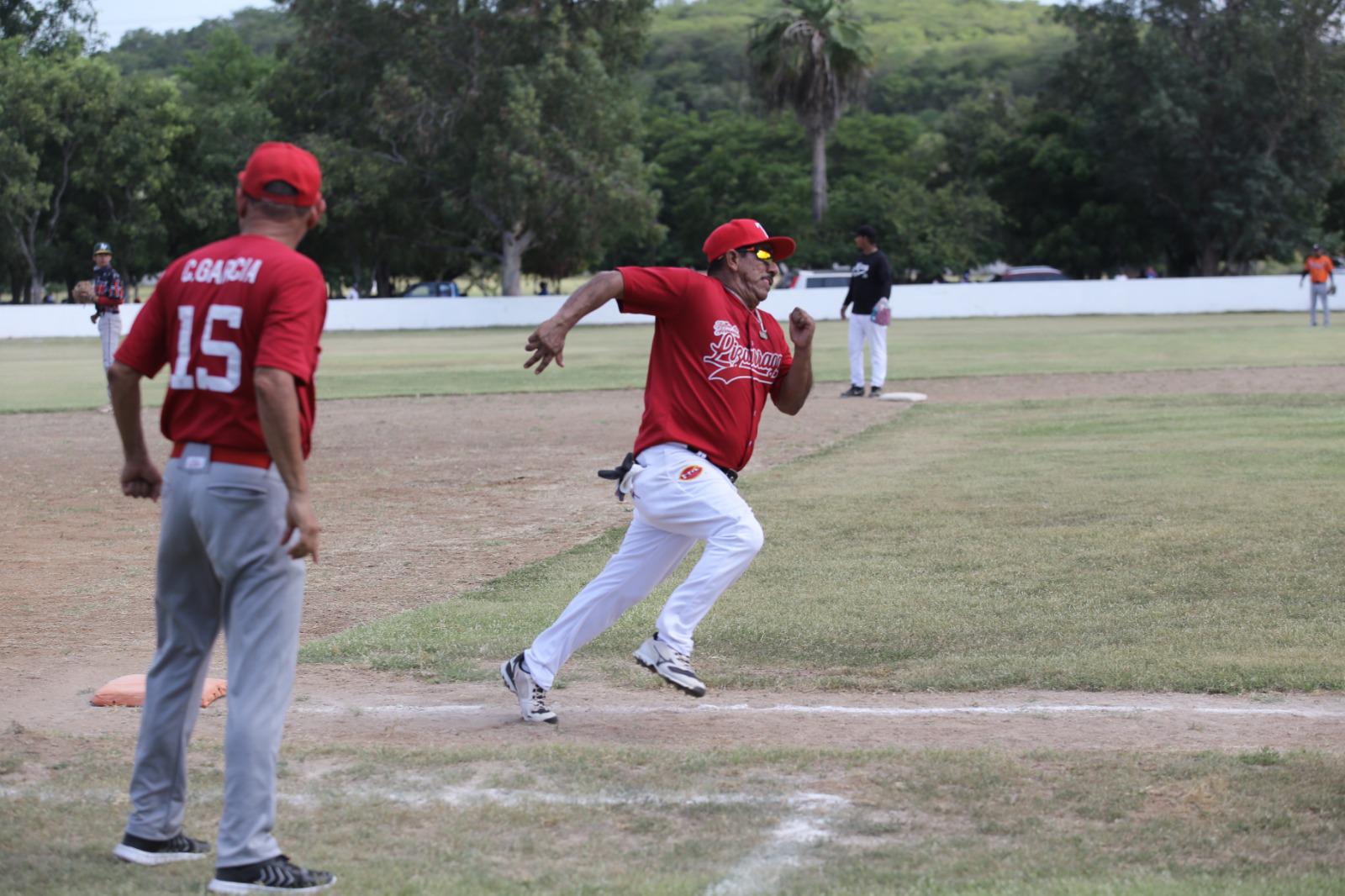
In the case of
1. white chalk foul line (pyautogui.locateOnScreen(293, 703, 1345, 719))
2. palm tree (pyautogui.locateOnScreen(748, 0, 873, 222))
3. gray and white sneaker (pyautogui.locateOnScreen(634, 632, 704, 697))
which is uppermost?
palm tree (pyautogui.locateOnScreen(748, 0, 873, 222))

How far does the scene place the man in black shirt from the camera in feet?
63.8

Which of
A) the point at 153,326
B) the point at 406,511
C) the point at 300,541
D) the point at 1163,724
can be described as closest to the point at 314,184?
the point at 153,326

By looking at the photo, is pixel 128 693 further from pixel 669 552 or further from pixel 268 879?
pixel 268 879

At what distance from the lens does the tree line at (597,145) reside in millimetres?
56188

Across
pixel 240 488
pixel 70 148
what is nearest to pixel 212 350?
pixel 240 488

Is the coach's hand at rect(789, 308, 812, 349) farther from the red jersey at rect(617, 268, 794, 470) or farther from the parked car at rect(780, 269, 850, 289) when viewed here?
the parked car at rect(780, 269, 850, 289)

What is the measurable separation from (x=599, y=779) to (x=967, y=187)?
222 feet

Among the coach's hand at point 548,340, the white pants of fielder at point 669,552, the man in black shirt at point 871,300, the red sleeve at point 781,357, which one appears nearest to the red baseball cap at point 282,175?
the coach's hand at point 548,340

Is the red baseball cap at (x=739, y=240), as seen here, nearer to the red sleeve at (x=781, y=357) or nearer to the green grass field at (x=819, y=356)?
the red sleeve at (x=781, y=357)

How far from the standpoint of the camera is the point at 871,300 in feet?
64.8

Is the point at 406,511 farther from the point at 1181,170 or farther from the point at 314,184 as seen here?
the point at 1181,170

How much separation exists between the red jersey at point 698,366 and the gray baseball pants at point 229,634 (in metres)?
2.15

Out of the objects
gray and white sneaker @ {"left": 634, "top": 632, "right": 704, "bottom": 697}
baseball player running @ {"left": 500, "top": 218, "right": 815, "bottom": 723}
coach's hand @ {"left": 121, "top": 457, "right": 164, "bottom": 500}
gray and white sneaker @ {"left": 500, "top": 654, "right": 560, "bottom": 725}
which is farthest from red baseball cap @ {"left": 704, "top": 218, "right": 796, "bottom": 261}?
coach's hand @ {"left": 121, "top": 457, "right": 164, "bottom": 500}

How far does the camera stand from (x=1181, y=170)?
6091 centimetres
